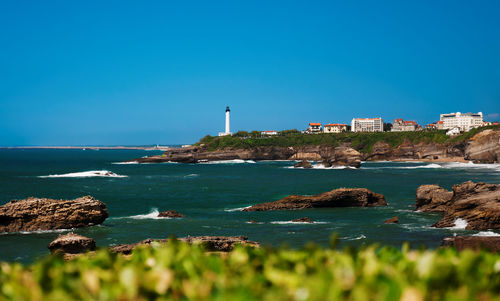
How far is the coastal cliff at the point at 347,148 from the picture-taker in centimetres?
14809

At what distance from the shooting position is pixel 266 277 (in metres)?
6.77

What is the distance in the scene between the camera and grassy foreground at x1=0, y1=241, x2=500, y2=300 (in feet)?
19.0

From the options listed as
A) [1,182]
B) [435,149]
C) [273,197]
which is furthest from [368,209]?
[435,149]

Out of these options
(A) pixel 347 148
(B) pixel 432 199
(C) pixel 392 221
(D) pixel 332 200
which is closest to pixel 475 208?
(C) pixel 392 221

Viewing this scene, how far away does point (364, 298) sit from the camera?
17.9 feet

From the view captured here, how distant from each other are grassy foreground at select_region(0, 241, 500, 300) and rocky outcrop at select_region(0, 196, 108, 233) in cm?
3085

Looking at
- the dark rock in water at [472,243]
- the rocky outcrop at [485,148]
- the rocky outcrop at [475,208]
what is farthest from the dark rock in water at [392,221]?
the rocky outcrop at [485,148]

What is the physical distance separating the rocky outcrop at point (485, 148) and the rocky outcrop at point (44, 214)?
12017 cm

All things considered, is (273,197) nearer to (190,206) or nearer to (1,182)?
(190,206)

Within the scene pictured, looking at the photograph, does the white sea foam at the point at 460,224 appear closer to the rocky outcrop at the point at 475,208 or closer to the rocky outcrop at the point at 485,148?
the rocky outcrop at the point at 475,208

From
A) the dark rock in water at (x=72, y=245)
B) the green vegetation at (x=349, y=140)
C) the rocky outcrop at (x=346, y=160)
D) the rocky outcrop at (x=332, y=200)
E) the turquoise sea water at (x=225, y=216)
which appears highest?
the green vegetation at (x=349, y=140)

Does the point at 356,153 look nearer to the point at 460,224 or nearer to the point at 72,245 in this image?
the point at 460,224

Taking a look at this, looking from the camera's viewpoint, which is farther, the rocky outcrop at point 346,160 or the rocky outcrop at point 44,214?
the rocky outcrop at point 346,160

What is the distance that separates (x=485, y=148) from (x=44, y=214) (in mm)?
125593
